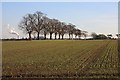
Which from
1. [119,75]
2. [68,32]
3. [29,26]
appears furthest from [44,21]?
[119,75]

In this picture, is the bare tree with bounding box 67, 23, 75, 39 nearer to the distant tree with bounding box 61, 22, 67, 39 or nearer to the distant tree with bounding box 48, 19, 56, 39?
the distant tree with bounding box 61, 22, 67, 39

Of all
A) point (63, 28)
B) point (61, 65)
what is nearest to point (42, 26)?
point (63, 28)

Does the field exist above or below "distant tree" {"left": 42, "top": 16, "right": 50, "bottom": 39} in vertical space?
below

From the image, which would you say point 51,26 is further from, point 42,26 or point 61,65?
point 61,65

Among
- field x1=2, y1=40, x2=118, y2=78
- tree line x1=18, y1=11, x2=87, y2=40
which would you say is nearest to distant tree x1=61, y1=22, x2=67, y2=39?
tree line x1=18, y1=11, x2=87, y2=40

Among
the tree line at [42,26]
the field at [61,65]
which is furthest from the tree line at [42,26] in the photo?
the field at [61,65]

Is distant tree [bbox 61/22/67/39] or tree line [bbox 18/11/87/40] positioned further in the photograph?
distant tree [bbox 61/22/67/39]

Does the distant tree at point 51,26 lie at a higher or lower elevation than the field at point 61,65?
higher

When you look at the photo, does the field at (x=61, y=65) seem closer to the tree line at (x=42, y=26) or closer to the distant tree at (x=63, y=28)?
the tree line at (x=42, y=26)

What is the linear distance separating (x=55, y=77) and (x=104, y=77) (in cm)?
213

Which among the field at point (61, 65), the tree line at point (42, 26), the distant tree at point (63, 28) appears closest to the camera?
the field at point (61, 65)

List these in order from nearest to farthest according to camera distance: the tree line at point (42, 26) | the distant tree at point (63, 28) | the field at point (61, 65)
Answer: the field at point (61, 65) → the tree line at point (42, 26) → the distant tree at point (63, 28)

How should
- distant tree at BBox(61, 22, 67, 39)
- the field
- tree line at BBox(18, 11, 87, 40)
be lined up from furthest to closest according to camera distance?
distant tree at BBox(61, 22, 67, 39) → tree line at BBox(18, 11, 87, 40) → the field

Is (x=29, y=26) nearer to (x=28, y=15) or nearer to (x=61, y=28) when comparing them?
(x=28, y=15)
